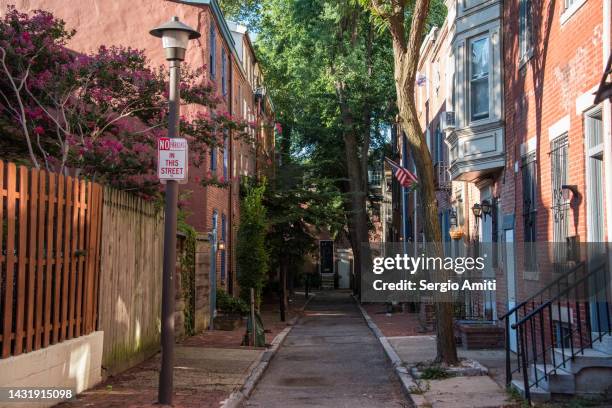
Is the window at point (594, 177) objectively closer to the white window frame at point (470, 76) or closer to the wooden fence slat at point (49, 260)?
the white window frame at point (470, 76)

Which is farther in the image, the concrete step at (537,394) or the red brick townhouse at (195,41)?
the red brick townhouse at (195,41)

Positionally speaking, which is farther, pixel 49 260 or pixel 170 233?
pixel 170 233

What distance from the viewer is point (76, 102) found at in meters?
13.5

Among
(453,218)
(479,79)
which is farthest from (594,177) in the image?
(453,218)

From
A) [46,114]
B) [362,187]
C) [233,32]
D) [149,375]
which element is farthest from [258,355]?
[362,187]

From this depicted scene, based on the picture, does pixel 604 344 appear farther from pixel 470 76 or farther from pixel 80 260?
pixel 470 76

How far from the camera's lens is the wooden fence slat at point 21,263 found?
7.42m

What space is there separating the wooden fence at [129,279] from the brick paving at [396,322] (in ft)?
25.5

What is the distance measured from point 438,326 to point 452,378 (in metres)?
1.00

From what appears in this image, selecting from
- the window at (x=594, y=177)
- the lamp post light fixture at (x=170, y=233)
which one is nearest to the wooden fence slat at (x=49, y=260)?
the lamp post light fixture at (x=170, y=233)

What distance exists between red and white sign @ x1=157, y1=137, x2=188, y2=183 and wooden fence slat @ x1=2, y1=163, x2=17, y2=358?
5.67 feet

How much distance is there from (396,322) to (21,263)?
17472 mm

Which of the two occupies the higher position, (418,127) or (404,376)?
(418,127)

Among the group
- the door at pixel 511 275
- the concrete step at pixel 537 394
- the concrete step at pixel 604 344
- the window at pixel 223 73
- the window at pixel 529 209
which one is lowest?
the concrete step at pixel 537 394
